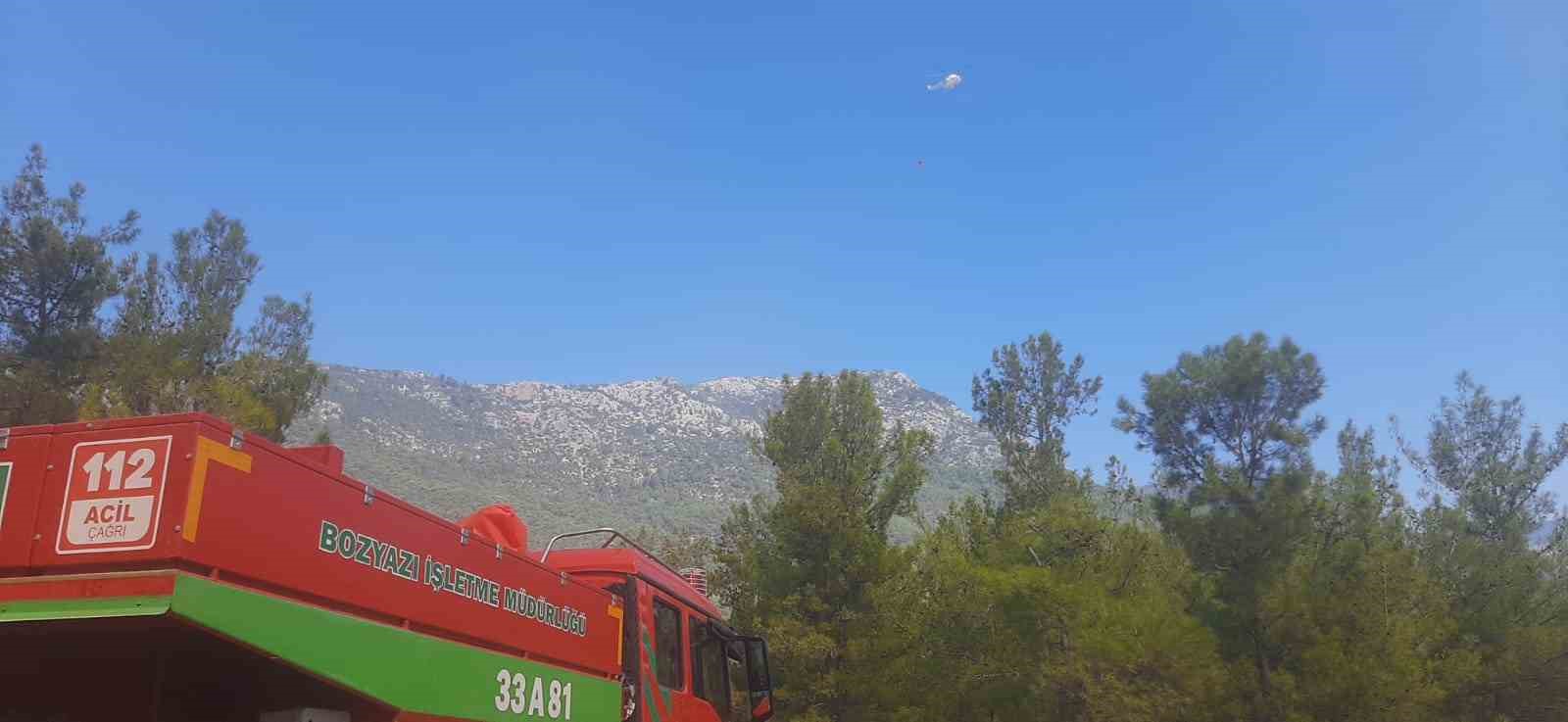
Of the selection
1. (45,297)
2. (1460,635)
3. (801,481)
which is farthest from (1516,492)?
(45,297)

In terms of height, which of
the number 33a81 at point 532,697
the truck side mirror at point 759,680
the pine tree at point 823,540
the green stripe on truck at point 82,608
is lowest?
the number 33a81 at point 532,697

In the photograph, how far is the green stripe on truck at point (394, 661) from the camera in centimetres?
455

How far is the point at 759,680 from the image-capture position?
1116 centimetres

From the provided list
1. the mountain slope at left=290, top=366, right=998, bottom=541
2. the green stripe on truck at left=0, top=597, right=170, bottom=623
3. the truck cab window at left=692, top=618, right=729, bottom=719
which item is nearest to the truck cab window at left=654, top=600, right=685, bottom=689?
the truck cab window at left=692, top=618, right=729, bottom=719

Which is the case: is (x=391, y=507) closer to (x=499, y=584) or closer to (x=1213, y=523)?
(x=499, y=584)

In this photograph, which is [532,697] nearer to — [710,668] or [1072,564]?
[710,668]

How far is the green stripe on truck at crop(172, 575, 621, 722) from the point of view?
14.9 ft

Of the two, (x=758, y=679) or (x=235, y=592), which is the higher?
(x=758, y=679)

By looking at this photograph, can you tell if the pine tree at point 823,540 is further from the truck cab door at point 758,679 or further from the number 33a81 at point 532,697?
the number 33a81 at point 532,697

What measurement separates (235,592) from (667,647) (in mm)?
5200

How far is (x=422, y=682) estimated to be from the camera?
229 inches

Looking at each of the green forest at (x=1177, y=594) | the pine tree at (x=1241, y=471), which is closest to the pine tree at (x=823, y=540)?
the green forest at (x=1177, y=594)

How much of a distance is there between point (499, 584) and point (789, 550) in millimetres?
21642

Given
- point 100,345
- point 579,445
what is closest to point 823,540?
point 100,345
